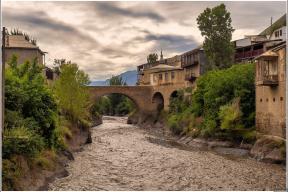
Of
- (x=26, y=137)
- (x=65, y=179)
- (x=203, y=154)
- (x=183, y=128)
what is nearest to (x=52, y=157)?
(x=65, y=179)

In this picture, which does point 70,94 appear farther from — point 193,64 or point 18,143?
point 193,64

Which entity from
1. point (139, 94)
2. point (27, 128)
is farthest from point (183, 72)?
point (27, 128)

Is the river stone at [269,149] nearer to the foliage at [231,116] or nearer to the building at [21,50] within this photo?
the foliage at [231,116]

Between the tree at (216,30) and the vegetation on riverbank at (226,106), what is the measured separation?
6.28 meters

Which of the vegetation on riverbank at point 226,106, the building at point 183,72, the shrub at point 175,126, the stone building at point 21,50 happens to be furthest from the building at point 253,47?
the stone building at point 21,50

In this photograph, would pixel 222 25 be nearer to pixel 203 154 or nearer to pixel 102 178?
pixel 203 154

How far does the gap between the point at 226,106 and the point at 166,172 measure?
17.2 m

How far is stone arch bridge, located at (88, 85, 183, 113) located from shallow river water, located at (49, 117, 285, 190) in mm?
41267

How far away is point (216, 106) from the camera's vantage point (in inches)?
1804

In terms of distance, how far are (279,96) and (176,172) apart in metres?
12.2

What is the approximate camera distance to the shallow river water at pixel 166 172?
2294cm

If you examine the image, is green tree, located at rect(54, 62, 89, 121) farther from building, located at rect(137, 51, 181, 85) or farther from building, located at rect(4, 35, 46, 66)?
building, located at rect(137, 51, 181, 85)

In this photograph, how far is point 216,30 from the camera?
56594 millimetres

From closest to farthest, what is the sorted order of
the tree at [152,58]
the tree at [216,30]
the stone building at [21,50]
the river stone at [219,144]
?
the river stone at [219,144], the stone building at [21,50], the tree at [216,30], the tree at [152,58]
